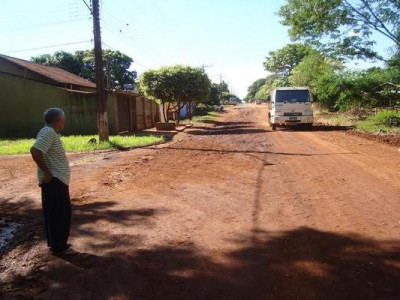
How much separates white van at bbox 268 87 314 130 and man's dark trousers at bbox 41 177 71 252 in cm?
1813

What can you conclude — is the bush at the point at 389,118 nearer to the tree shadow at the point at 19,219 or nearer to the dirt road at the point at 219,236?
the dirt road at the point at 219,236

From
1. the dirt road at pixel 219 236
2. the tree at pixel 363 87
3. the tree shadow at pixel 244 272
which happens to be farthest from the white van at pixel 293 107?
the tree shadow at pixel 244 272

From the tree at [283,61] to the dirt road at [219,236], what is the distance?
245 feet

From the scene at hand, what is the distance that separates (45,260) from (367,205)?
4394 mm

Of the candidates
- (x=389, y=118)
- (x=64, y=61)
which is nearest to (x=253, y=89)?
(x=64, y=61)

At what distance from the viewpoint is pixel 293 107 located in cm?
2167

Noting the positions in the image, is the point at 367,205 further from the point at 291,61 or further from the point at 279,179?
the point at 291,61

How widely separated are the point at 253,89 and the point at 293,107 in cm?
13128

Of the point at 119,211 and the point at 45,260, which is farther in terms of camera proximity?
the point at 119,211

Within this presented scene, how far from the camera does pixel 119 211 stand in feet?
20.8

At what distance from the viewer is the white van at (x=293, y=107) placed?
21672mm

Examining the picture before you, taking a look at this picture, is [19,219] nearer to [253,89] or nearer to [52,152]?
[52,152]

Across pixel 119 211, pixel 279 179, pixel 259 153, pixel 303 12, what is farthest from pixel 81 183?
pixel 303 12

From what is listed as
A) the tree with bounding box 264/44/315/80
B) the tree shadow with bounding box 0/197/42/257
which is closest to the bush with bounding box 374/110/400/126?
the tree shadow with bounding box 0/197/42/257
